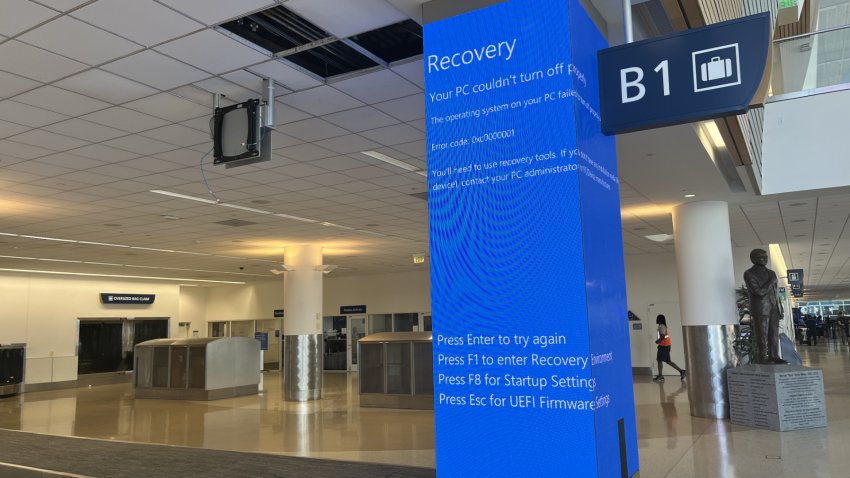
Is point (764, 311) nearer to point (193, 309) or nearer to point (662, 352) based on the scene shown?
point (662, 352)

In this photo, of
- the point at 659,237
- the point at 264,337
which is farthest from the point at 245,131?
the point at 264,337

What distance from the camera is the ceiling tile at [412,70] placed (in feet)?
18.3

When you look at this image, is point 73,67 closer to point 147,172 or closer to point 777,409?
point 147,172

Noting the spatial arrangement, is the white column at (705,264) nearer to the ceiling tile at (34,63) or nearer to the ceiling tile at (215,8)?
the ceiling tile at (215,8)

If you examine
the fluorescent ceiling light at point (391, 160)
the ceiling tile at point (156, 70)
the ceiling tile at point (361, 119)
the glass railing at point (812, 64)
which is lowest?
the fluorescent ceiling light at point (391, 160)

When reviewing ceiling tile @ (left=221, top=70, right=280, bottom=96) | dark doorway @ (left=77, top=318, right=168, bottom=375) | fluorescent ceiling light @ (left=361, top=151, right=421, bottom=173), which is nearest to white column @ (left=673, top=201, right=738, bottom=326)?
fluorescent ceiling light @ (left=361, top=151, right=421, bottom=173)

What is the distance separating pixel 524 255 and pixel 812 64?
30.4 feet

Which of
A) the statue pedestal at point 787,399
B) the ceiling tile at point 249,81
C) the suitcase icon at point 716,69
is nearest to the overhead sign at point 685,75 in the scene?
the suitcase icon at point 716,69

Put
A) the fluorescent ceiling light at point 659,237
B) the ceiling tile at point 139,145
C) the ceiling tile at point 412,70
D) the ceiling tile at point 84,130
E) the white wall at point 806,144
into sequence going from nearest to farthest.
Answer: the ceiling tile at point 412,70
the ceiling tile at point 84,130
the ceiling tile at point 139,145
the white wall at point 806,144
the fluorescent ceiling light at point 659,237

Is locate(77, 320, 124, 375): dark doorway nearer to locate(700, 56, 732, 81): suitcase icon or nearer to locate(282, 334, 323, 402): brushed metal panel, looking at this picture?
locate(282, 334, 323, 402): brushed metal panel

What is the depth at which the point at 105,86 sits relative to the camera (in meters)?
5.97

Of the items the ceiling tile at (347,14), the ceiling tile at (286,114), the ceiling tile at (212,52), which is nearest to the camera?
the ceiling tile at (347,14)

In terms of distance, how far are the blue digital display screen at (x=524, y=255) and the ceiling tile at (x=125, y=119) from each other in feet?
14.5

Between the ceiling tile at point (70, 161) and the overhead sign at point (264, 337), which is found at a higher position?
the ceiling tile at point (70, 161)
